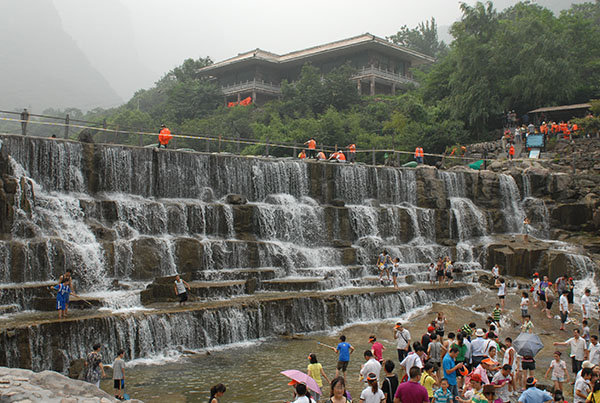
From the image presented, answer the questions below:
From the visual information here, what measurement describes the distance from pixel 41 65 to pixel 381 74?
104521 mm

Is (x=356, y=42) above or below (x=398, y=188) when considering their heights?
above

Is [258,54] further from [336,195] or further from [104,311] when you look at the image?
[104,311]

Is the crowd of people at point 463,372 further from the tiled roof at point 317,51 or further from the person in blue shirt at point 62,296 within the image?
the tiled roof at point 317,51

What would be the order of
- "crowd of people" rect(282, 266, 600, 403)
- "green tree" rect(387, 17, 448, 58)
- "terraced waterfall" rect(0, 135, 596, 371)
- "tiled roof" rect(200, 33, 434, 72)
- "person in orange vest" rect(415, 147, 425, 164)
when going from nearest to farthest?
"crowd of people" rect(282, 266, 600, 403), "terraced waterfall" rect(0, 135, 596, 371), "person in orange vest" rect(415, 147, 425, 164), "tiled roof" rect(200, 33, 434, 72), "green tree" rect(387, 17, 448, 58)

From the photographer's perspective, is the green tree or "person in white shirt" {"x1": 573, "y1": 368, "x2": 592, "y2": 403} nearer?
"person in white shirt" {"x1": 573, "y1": 368, "x2": 592, "y2": 403}

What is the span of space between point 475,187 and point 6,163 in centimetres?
2463

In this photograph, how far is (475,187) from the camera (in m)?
32.7

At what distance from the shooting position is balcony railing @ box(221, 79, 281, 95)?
4986 cm

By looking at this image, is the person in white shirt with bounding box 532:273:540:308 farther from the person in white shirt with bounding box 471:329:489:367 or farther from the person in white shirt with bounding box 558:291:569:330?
the person in white shirt with bounding box 471:329:489:367

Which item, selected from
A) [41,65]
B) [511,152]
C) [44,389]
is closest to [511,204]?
[511,152]

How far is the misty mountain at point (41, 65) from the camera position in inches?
4362

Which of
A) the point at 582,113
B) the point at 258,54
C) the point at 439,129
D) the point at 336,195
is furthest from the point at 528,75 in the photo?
the point at 258,54

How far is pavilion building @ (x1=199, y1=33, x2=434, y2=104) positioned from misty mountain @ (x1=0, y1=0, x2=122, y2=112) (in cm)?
6505

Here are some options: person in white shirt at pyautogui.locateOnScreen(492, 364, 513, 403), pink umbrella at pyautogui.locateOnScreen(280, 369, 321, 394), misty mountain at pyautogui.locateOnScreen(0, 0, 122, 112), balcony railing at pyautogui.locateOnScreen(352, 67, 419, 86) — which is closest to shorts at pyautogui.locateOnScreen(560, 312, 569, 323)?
person in white shirt at pyautogui.locateOnScreen(492, 364, 513, 403)
